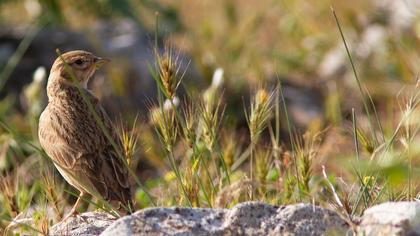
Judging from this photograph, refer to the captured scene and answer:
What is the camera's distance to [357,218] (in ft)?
13.0

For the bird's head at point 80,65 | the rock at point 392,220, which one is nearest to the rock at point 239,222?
the rock at point 392,220

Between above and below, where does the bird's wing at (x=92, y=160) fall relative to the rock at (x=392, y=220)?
below

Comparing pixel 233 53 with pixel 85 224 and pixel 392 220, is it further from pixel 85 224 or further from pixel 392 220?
pixel 392 220

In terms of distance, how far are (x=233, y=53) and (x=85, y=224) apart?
23.1ft

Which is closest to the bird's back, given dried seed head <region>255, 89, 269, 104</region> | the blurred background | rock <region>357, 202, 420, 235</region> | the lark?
the lark

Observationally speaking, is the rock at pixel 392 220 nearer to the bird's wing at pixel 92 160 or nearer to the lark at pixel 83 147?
the lark at pixel 83 147

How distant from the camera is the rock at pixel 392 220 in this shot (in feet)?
12.0

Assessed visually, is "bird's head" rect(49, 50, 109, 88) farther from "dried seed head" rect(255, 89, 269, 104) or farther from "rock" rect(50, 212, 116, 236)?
"dried seed head" rect(255, 89, 269, 104)

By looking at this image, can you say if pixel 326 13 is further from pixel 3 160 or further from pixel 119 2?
pixel 3 160

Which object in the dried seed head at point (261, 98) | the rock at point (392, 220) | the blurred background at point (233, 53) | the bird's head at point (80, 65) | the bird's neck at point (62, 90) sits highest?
the dried seed head at point (261, 98)

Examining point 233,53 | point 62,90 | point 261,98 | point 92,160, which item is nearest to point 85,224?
point 92,160

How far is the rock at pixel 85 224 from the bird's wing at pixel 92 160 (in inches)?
10.8

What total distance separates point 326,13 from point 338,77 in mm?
1116

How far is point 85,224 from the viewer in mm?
4613
